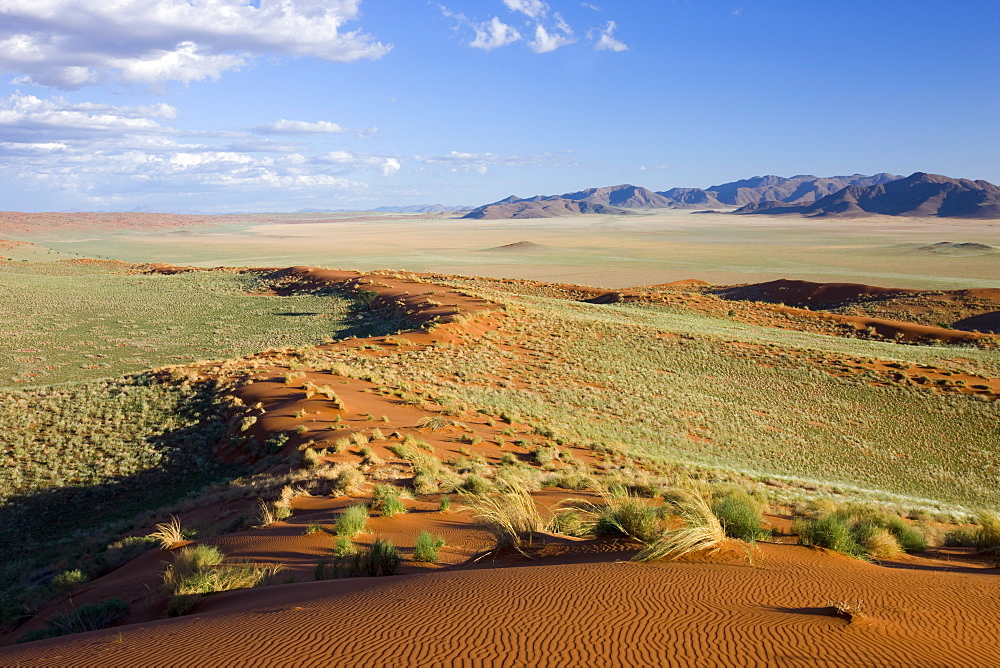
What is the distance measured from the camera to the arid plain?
5.41 metres

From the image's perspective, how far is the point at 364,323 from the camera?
39.3 metres

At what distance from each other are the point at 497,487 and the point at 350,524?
3085mm

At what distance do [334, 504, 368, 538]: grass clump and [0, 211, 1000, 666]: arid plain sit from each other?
68 millimetres

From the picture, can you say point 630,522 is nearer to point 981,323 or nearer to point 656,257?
point 981,323

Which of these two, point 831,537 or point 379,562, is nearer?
point 379,562

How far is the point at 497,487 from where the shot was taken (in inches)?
453

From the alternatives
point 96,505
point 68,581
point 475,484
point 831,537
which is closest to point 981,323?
point 831,537

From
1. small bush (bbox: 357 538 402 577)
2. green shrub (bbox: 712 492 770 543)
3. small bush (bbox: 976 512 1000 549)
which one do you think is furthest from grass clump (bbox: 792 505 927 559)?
small bush (bbox: 357 538 402 577)

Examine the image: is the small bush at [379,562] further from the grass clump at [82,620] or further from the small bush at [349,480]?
the small bush at [349,480]

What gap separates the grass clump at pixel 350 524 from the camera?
911cm

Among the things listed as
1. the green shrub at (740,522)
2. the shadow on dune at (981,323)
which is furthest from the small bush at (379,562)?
the shadow on dune at (981,323)

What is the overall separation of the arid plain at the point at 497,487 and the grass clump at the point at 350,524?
0.22ft

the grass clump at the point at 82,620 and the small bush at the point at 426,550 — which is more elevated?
the small bush at the point at 426,550

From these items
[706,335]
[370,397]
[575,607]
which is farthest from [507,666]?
[706,335]
